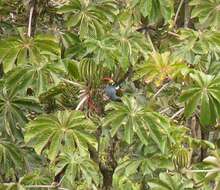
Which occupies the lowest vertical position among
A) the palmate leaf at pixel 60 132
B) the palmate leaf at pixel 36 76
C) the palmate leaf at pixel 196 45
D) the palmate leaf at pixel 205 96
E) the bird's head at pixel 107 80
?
the palmate leaf at pixel 60 132

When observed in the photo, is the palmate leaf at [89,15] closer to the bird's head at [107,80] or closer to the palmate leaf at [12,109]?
the bird's head at [107,80]

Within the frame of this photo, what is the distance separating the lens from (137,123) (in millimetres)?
1762

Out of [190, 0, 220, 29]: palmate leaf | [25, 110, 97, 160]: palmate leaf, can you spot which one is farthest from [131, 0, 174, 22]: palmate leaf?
[25, 110, 97, 160]: palmate leaf

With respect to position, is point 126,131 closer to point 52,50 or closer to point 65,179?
point 65,179

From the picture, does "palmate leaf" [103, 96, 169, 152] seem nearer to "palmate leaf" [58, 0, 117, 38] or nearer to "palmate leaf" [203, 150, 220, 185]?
"palmate leaf" [203, 150, 220, 185]

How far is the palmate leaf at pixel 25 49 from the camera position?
1.84m

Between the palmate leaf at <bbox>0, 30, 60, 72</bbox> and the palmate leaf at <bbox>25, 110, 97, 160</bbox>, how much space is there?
8.4 inches

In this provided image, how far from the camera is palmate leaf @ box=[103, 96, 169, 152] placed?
1.75m

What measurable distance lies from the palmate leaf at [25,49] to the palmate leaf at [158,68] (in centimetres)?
46

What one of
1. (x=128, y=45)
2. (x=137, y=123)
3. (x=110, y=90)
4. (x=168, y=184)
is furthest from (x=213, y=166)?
(x=128, y=45)

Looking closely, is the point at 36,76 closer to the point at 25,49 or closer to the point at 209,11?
the point at 25,49

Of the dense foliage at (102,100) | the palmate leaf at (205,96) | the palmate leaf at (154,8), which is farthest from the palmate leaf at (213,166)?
the palmate leaf at (154,8)

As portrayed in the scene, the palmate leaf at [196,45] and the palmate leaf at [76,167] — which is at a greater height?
the palmate leaf at [196,45]

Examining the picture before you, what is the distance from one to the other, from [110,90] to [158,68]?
378mm
